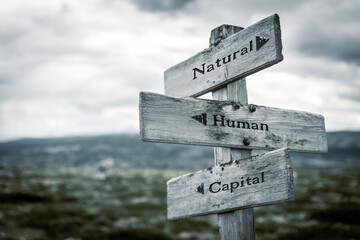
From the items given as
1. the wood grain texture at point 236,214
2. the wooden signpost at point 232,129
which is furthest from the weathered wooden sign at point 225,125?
the wood grain texture at point 236,214

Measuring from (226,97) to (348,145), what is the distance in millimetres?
191004

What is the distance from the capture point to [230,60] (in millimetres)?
2645

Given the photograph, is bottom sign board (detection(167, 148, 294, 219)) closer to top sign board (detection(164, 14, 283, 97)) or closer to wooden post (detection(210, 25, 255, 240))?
wooden post (detection(210, 25, 255, 240))

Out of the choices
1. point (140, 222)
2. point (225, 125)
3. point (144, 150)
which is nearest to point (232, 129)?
point (225, 125)

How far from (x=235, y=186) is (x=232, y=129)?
1.49 ft

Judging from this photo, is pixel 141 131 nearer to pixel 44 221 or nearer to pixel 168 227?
pixel 168 227

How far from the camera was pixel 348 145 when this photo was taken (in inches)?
6673

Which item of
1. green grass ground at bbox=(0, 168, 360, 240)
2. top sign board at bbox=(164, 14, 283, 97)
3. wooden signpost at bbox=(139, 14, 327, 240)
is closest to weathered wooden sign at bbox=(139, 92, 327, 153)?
wooden signpost at bbox=(139, 14, 327, 240)

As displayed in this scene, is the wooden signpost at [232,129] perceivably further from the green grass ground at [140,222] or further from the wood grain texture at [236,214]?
the green grass ground at [140,222]

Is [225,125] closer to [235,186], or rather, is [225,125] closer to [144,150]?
[235,186]

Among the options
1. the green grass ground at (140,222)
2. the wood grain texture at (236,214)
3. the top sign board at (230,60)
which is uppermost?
the top sign board at (230,60)

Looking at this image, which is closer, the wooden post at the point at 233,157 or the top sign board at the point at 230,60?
the top sign board at the point at 230,60

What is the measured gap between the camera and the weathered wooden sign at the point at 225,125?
221 cm

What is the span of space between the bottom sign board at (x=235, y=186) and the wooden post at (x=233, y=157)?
0.16 m
